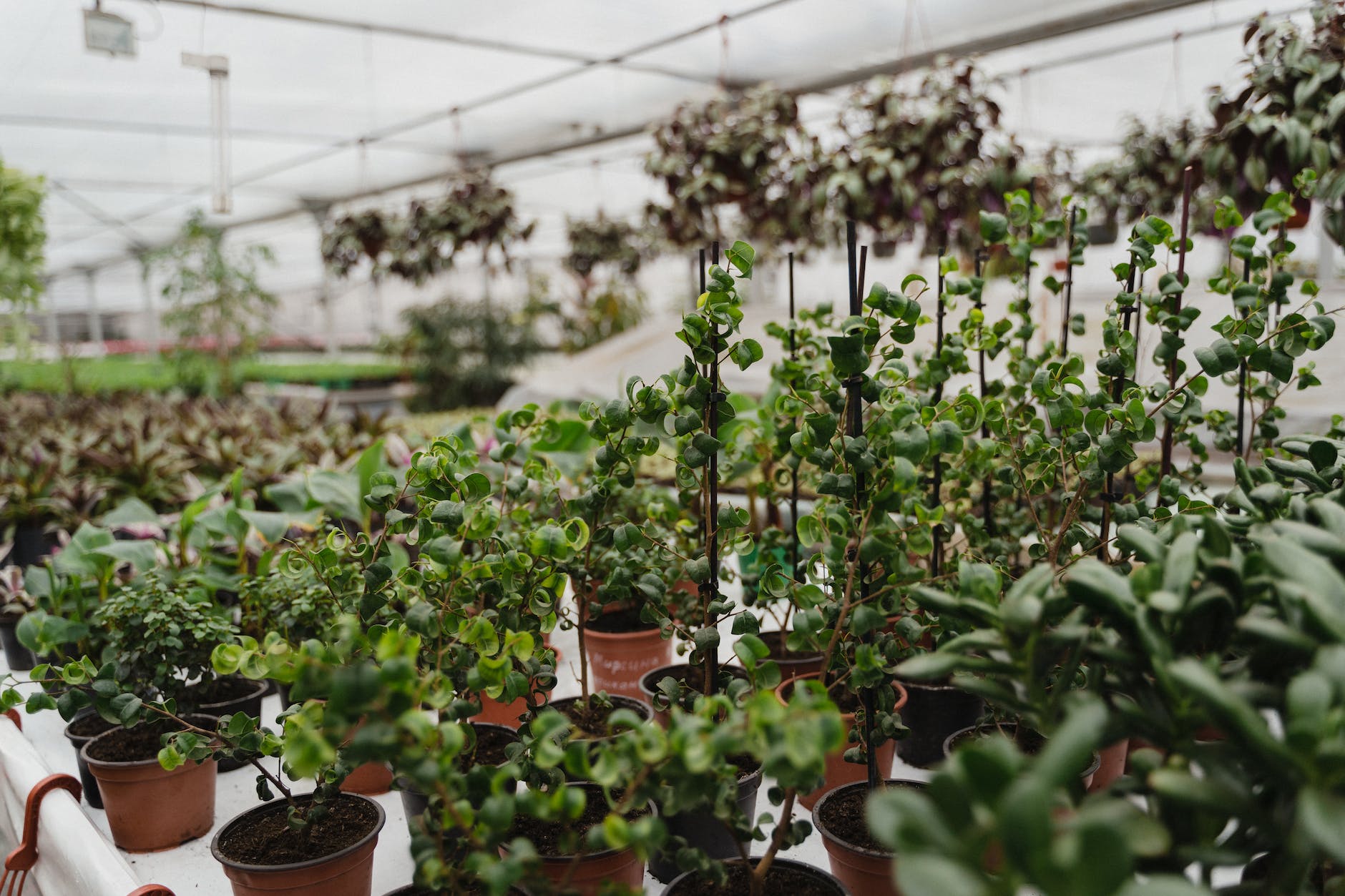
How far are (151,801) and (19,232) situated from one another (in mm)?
2965

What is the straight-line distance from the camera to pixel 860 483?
104 cm

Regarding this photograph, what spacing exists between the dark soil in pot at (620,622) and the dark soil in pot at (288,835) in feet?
2.35

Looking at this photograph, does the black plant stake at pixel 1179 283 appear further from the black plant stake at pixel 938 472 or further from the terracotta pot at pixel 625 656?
the terracotta pot at pixel 625 656

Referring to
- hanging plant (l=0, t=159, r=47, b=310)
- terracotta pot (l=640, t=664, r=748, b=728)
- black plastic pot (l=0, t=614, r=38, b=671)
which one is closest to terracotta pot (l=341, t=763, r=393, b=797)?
terracotta pot (l=640, t=664, r=748, b=728)

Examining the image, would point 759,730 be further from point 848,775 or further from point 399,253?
point 399,253

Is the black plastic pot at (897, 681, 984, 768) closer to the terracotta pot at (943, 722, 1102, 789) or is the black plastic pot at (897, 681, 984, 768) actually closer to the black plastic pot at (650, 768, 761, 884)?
the terracotta pot at (943, 722, 1102, 789)

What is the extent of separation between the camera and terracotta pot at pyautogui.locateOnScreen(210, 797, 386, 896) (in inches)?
42.2

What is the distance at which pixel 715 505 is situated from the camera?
1.19 metres

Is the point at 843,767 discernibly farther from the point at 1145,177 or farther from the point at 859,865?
the point at 1145,177

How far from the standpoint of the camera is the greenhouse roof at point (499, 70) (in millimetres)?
4879

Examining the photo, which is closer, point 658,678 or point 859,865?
point 859,865

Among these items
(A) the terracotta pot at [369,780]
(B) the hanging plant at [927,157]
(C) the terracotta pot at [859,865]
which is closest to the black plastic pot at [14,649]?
(A) the terracotta pot at [369,780]

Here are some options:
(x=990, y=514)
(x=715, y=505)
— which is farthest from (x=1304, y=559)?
(x=990, y=514)

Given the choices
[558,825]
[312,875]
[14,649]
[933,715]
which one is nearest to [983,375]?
[933,715]
